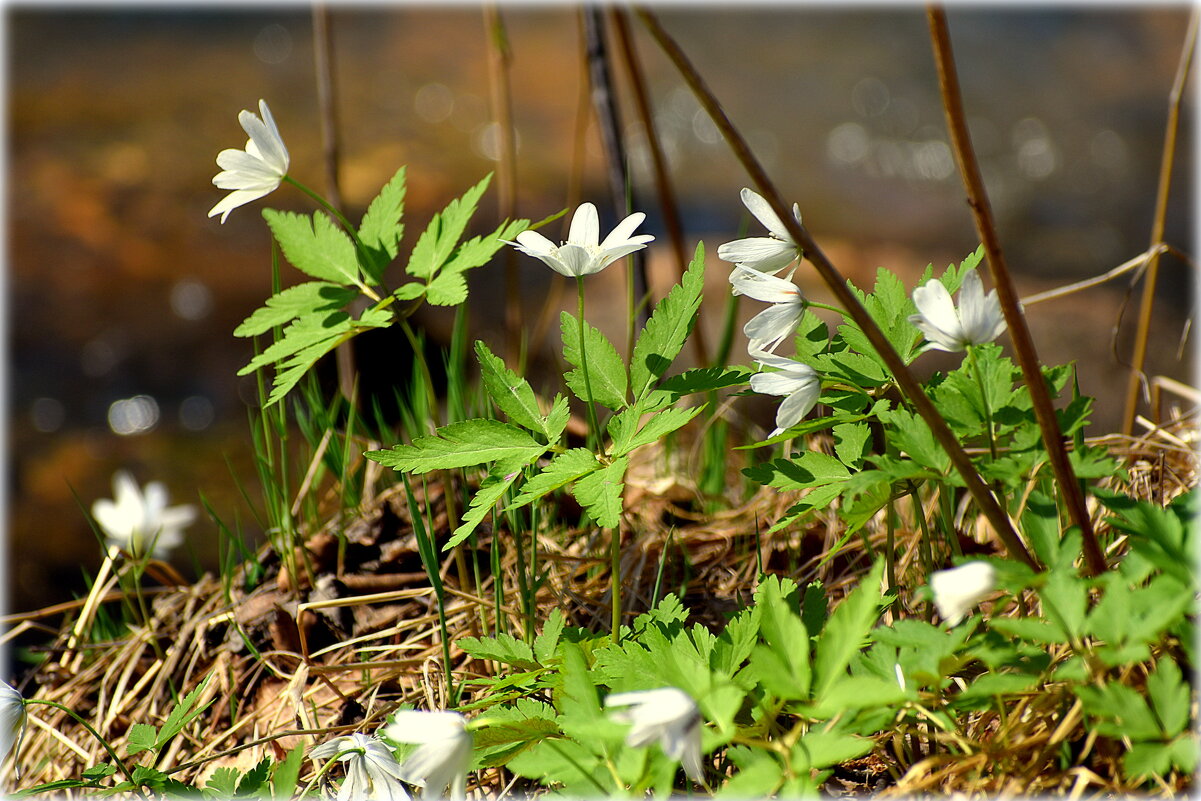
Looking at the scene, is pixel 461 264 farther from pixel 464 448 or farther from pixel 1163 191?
pixel 1163 191

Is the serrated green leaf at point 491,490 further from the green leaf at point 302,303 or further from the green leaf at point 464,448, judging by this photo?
the green leaf at point 302,303

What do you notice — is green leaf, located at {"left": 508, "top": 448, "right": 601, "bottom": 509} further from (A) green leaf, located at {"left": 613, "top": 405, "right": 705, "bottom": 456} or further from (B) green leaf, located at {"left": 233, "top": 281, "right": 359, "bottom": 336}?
(B) green leaf, located at {"left": 233, "top": 281, "right": 359, "bottom": 336}

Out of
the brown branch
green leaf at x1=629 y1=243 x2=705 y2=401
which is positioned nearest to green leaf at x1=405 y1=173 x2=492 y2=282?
green leaf at x1=629 y1=243 x2=705 y2=401

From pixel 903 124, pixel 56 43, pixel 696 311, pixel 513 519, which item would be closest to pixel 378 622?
pixel 513 519

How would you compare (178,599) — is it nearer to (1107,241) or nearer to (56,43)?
(1107,241)

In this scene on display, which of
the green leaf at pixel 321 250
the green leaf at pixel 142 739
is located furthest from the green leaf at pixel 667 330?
the green leaf at pixel 142 739

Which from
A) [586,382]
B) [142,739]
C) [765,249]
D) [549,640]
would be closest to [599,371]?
[586,382]

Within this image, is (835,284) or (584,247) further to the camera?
A: (584,247)

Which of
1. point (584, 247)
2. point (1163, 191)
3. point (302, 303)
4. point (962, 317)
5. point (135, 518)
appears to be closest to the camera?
point (962, 317)
